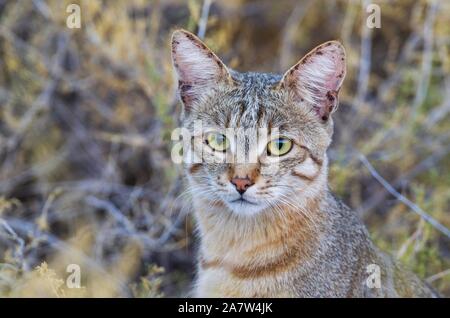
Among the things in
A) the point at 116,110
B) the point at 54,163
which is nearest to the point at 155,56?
the point at 116,110

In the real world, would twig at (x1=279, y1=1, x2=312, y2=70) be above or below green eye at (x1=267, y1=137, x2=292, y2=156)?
above

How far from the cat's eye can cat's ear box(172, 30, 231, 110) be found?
0.29m

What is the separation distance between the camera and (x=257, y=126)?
3.28 m

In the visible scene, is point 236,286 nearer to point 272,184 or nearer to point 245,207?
point 245,207

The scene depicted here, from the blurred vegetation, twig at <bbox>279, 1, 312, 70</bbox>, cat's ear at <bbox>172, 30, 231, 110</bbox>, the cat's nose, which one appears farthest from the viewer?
twig at <bbox>279, 1, 312, 70</bbox>

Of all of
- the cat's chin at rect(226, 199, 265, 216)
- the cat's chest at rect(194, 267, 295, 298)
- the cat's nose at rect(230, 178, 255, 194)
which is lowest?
the cat's chest at rect(194, 267, 295, 298)

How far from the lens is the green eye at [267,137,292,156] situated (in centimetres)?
326

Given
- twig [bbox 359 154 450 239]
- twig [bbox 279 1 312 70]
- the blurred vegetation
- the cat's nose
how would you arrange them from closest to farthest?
1. the cat's nose
2. twig [bbox 359 154 450 239]
3. the blurred vegetation
4. twig [bbox 279 1 312 70]

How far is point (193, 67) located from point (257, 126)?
0.47 metres

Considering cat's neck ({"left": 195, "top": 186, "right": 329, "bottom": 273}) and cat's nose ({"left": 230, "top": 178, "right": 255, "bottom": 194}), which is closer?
cat's nose ({"left": 230, "top": 178, "right": 255, "bottom": 194})

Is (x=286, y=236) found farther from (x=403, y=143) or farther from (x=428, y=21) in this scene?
(x=428, y=21)

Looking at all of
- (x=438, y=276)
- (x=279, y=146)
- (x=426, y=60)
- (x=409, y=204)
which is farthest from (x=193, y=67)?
(x=426, y=60)

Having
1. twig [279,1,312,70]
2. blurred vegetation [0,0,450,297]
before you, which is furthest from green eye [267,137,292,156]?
twig [279,1,312,70]

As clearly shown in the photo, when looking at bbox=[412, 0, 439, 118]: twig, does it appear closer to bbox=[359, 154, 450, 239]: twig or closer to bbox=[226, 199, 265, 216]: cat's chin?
bbox=[359, 154, 450, 239]: twig
